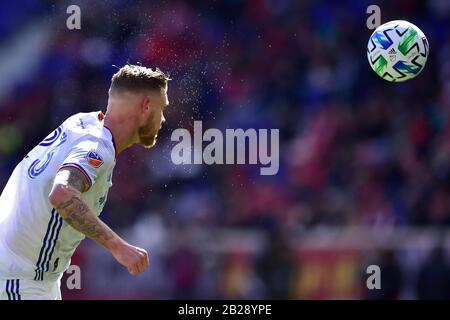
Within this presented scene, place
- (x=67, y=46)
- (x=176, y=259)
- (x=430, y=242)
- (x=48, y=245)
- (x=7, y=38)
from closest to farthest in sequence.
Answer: (x=48, y=245) < (x=430, y=242) < (x=176, y=259) < (x=67, y=46) < (x=7, y=38)

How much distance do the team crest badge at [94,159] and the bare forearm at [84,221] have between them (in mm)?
273

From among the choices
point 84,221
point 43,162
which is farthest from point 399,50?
point 84,221

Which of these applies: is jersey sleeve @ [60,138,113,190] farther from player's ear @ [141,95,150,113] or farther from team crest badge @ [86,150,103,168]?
player's ear @ [141,95,150,113]

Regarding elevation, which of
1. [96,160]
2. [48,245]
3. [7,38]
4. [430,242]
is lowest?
[48,245]

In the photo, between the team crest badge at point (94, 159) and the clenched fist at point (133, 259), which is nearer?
the clenched fist at point (133, 259)

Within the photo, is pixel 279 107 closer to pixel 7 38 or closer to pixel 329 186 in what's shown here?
pixel 329 186

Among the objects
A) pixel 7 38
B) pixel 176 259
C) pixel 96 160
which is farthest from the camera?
pixel 7 38

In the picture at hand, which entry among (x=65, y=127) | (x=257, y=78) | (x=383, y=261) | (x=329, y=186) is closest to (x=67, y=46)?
(x=257, y=78)

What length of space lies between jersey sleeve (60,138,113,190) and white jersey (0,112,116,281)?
0.12 ft

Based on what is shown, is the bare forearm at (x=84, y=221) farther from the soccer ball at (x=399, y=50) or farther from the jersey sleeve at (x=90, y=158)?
the soccer ball at (x=399, y=50)

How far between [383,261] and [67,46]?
16.4 feet

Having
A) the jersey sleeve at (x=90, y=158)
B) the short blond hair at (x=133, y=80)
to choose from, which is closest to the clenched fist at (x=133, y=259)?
the jersey sleeve at (x=90, y=158)

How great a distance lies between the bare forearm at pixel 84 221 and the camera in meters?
5.23

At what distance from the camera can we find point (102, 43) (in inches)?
473
